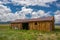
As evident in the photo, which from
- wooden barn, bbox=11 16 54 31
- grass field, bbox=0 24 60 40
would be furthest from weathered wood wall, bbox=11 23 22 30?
grass field, bbox=0 24 60 40

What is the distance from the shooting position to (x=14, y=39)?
739 inches

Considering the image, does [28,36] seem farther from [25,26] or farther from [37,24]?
[25,26]

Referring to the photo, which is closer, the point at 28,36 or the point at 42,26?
the point at 28,36

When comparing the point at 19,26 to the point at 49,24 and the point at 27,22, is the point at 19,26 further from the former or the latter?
the point at 49,24

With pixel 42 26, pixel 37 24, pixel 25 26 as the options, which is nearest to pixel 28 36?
pixel 42 26

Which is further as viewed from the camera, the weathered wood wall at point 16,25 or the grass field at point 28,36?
the weathered wood wall at point 16,25

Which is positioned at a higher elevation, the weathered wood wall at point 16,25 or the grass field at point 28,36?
the grass field at point 28,36

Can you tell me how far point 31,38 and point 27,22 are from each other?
1436 cm

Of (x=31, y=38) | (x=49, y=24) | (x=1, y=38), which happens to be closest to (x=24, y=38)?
(x=31, y=38)

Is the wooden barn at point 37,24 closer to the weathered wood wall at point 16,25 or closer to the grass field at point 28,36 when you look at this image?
the weathered wood wall at point 16,25

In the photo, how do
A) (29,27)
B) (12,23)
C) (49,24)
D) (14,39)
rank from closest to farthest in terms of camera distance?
1. (14,39)
2. (49,24)
3. (29,27)
4. (12,23)

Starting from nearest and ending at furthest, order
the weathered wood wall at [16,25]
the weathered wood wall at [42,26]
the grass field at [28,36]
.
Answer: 1. the grass field at [28,36]
2. the weathered wood wall at [42,26]
3. the weathered wood wall at [16,25]

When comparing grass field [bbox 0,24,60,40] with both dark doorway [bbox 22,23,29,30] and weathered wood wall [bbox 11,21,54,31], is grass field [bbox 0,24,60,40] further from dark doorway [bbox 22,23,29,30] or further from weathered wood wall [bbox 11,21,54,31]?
dark doorway [bbox 22,23,29,30]

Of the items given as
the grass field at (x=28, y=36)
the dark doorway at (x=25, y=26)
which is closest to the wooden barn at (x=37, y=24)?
the dark doorway at (x=25, y=26)
